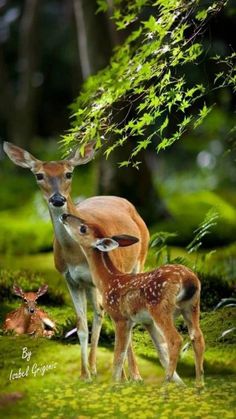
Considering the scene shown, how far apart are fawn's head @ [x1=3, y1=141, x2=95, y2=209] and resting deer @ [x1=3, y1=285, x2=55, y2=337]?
51 cm

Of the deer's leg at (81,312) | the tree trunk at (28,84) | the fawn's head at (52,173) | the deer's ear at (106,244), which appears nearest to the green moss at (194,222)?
the deer's leg at (81,312)

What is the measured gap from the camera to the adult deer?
3.93m

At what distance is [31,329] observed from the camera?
13.8 feet

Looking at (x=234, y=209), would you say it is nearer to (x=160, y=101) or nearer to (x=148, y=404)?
(x=160, y=101)

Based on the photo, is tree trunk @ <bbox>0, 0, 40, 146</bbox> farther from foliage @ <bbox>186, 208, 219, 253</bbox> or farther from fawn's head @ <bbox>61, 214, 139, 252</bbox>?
fawn's head @ <bbox>61, 214, 139, 252</bbox>

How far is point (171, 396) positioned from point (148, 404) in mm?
112

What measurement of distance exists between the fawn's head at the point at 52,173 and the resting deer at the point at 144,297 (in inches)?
4.3

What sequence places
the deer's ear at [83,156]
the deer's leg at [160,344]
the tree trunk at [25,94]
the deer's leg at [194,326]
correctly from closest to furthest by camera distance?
the deer's leg at [194,326]
the deer's leg at [160,344]
the deer's ear at [83,156]
the tree trunk at [25,94]

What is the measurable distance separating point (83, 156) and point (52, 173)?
0.69 feet

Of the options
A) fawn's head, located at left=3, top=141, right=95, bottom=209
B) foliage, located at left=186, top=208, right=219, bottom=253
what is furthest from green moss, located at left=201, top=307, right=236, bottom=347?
fawn's head, located at left=3, top=141, right=95, bottom=209

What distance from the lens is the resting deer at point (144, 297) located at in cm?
355

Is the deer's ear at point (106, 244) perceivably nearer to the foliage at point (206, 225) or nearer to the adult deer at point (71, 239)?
the adult deer at point (71, 239)

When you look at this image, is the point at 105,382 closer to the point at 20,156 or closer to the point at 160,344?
the point at 160,344

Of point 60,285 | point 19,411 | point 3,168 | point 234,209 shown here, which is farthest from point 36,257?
point 3,168
